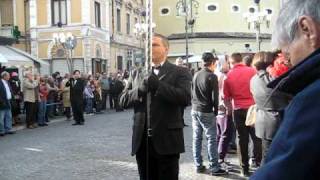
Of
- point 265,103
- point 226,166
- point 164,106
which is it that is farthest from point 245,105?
point 164,106

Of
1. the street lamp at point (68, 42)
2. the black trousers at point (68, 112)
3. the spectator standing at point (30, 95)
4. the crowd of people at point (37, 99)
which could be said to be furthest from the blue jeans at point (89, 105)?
the street lamp at point (68, 42)

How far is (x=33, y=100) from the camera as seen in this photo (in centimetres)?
1603

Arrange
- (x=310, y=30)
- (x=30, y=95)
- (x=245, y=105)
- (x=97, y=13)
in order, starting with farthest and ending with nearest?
1. (x=97, y=13)
2. (x=30, y=95)
3. (x=245, y=105)
4. (x=310, y=30)

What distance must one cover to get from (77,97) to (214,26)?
4257 cm

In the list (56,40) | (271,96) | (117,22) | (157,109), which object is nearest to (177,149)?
(157,109)

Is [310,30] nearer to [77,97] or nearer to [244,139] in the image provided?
[244,139]

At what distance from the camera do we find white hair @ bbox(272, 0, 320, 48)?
1585mm

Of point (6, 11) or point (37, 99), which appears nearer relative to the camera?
point (37, 99)

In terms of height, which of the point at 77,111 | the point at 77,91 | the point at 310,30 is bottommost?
the point at 77,111

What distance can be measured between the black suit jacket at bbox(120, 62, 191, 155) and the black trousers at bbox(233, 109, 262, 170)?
2.66 metres

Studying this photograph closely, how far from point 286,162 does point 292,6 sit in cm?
51

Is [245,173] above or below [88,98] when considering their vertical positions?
below

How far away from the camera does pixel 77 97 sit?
17.2 meters

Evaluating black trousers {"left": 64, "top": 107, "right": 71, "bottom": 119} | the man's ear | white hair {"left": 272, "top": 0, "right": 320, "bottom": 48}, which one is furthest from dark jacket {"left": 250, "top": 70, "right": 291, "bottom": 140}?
black trousers {"left": 64, "top": 107, "right": 71, "bottom": 119}
